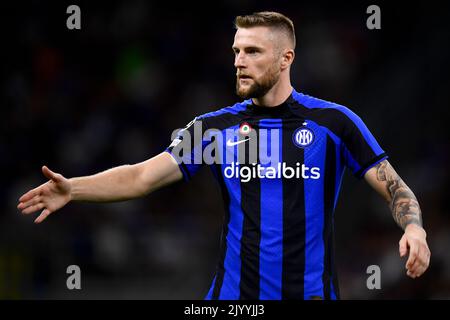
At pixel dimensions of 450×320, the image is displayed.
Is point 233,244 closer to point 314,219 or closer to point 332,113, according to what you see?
point 314,219

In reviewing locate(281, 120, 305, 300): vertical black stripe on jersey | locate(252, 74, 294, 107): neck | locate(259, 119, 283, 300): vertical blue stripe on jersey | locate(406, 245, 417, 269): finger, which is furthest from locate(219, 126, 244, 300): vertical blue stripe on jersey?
locate(406, 245, 417, 269): finger

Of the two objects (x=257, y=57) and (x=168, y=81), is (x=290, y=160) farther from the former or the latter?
(x=168, y=81)

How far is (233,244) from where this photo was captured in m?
4.74

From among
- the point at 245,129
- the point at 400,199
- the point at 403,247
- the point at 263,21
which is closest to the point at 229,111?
the point at 245,129

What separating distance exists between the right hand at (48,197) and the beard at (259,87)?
114 cm

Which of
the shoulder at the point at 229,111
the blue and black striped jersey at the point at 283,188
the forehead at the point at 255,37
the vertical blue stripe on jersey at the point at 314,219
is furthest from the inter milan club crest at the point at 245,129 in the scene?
the forehead at the point at 255,37

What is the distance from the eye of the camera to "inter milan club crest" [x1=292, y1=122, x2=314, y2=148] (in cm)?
476

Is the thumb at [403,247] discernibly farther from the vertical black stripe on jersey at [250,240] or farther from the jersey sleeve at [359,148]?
the vertical black stripe on jersey at [250,240]

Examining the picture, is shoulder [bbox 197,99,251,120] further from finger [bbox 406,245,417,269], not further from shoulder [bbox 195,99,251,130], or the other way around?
finger [bbox 406,245,417,269]

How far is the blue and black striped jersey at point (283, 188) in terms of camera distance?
4609mm

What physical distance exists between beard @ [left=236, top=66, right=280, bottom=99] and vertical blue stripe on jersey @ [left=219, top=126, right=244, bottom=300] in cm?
37
